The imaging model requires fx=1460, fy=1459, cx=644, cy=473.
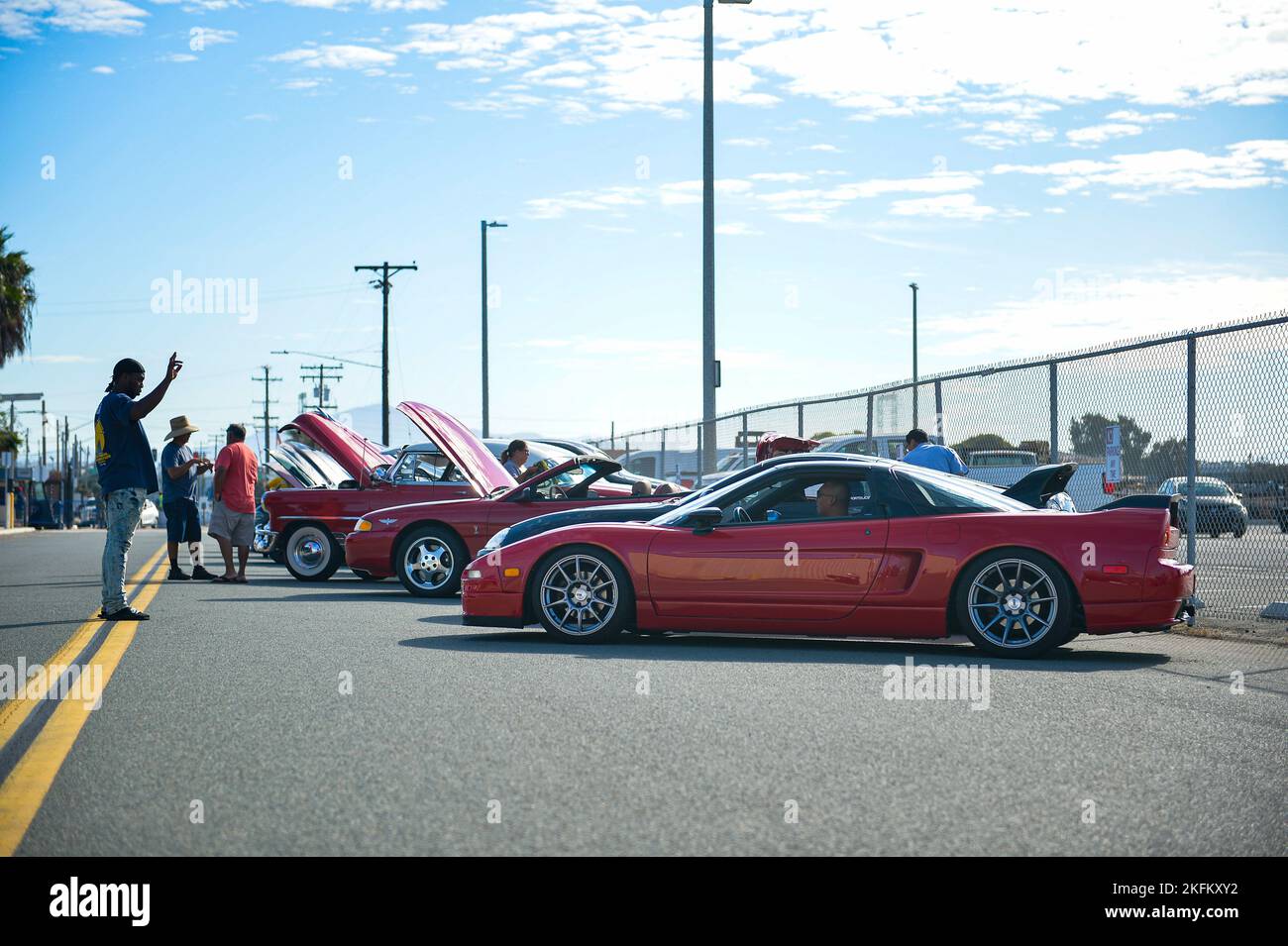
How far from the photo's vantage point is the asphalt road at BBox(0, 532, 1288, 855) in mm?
4398

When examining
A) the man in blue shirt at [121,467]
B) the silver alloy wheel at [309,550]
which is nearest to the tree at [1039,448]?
the man in blue shirt at [121,467]

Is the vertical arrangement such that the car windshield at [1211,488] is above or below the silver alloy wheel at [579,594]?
above

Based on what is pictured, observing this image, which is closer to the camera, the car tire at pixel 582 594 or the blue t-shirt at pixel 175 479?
the car tire at pixel 582 594

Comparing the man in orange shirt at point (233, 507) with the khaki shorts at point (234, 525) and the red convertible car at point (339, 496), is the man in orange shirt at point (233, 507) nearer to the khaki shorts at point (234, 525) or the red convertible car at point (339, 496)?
the khaki shorts at point (234, 525)

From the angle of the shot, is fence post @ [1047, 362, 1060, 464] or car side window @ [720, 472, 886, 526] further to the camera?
fence post @ [1047, 362, 1060, 464]

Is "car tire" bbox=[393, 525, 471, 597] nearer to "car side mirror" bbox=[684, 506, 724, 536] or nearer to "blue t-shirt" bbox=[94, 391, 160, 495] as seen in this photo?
"blue t-shirt" bbox=[94, 391, 160, 495]

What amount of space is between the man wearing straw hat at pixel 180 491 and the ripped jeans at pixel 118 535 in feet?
16.0

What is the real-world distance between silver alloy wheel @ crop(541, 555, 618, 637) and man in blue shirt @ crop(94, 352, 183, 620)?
3174 mm

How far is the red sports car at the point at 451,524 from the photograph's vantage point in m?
14.4

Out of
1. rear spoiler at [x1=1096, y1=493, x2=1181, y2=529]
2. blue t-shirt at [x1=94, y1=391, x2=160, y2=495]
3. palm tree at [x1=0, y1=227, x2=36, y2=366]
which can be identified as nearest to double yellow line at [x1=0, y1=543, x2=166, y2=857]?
blue t-shirt at [x1=94, y1=391, x2=160, y2=495]

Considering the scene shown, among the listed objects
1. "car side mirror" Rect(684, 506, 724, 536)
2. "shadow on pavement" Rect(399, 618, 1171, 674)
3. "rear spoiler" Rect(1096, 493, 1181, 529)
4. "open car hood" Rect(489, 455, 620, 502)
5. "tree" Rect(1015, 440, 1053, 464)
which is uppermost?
"tree" Rect(1015, 440, 1053, 464)

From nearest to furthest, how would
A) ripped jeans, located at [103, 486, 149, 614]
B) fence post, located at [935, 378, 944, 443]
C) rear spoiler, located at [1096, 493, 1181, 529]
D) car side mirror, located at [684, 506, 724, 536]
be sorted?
rear spoiler, located at [1096, 493, 1181, 529] → car side mirror, located at [684, 506, 724, 536] → ripped jeans, located at [103, 486, 149, 614] → fence post, located at [935, 378, 944, 443]

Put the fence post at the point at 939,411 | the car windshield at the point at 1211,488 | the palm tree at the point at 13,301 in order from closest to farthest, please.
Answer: the car windshield at the point at 1211,488
the fence post at the point at 939,411
the palm tree at the point at 13,301
